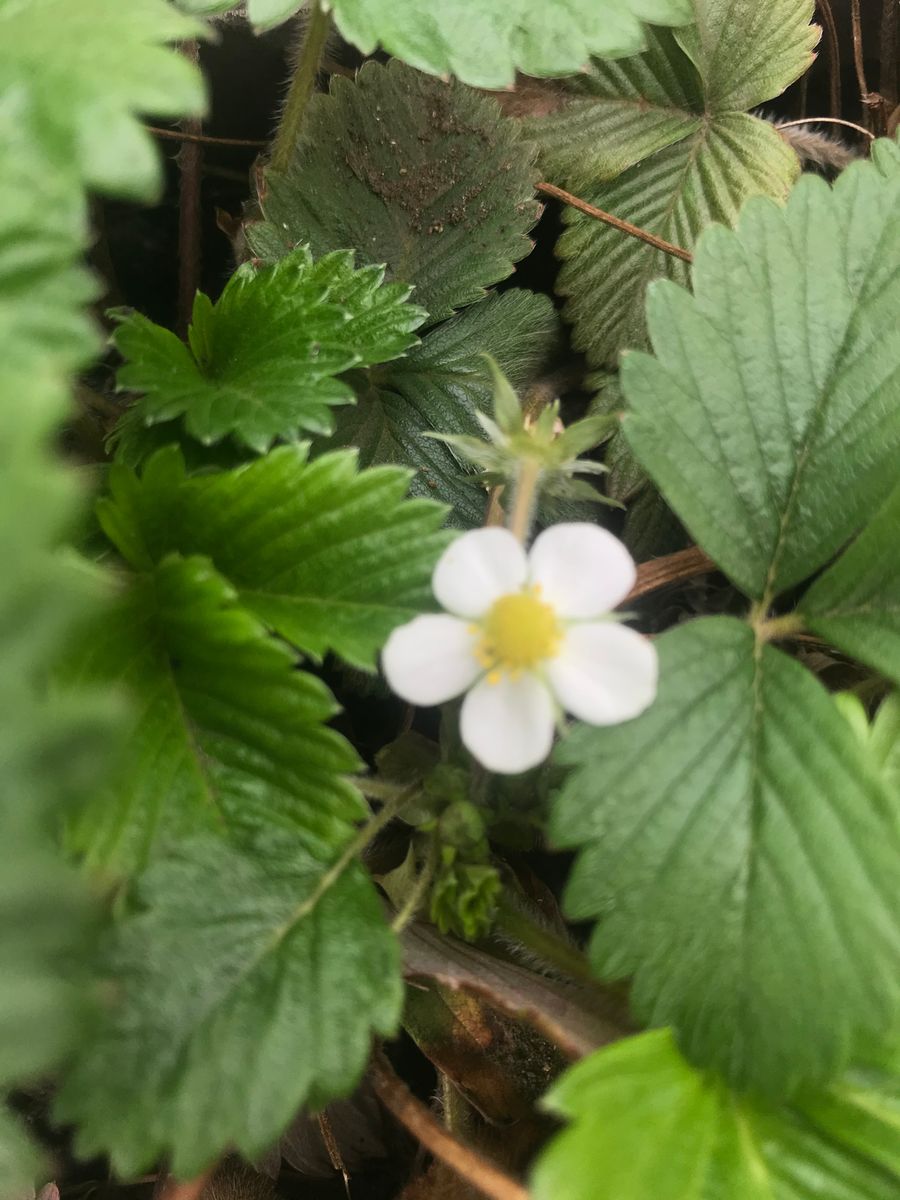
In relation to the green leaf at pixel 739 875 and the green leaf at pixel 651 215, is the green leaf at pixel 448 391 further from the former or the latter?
the green leaf at pixel 739 875

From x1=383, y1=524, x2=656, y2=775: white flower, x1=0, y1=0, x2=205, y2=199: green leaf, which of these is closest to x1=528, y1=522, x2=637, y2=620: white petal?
x1=383, y1=524, x2=656, y2=775: white flower

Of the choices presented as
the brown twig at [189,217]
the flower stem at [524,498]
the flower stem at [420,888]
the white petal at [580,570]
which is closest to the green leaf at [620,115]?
the brown twig at [189,217]

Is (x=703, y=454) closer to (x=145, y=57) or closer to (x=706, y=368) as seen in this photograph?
(x=706, y=368)

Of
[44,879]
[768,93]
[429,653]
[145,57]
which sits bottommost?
[44,879]

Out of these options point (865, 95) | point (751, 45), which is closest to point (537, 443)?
point (751, 45)

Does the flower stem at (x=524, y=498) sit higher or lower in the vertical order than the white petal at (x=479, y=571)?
higher

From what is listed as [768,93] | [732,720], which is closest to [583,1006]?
[732,720]

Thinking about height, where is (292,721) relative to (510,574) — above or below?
below

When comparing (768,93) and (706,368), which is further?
(768,93)
